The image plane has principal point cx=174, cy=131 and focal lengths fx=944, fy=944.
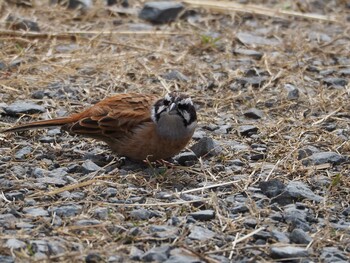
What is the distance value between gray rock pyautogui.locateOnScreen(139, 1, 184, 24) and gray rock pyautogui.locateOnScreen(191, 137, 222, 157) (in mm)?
3657

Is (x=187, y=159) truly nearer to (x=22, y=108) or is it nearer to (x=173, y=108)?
(x=173, y=108)

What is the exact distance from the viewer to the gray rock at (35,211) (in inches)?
228

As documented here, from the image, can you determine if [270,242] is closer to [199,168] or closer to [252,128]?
[199,168]

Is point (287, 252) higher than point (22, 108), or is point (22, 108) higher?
point (287, 252)

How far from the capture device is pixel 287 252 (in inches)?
214

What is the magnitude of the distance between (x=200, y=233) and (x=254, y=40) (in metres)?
4.82

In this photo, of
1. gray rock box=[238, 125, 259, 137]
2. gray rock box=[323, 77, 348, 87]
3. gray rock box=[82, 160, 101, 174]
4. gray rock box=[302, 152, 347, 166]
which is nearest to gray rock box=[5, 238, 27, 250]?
gray rock box=[82, 160, 101, 174]

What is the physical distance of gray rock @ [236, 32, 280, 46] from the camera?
396 inches

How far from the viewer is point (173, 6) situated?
10.7 m

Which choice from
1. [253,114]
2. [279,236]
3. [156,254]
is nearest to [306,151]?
[253,114]

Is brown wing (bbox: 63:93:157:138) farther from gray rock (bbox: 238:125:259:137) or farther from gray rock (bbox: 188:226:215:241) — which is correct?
gray rock (bbox: 188:226:215:241)

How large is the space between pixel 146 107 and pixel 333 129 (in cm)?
180

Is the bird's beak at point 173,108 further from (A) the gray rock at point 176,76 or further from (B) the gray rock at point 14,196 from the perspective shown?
(A) the gray rock at point 176,76

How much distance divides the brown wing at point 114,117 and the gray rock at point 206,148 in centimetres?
49
